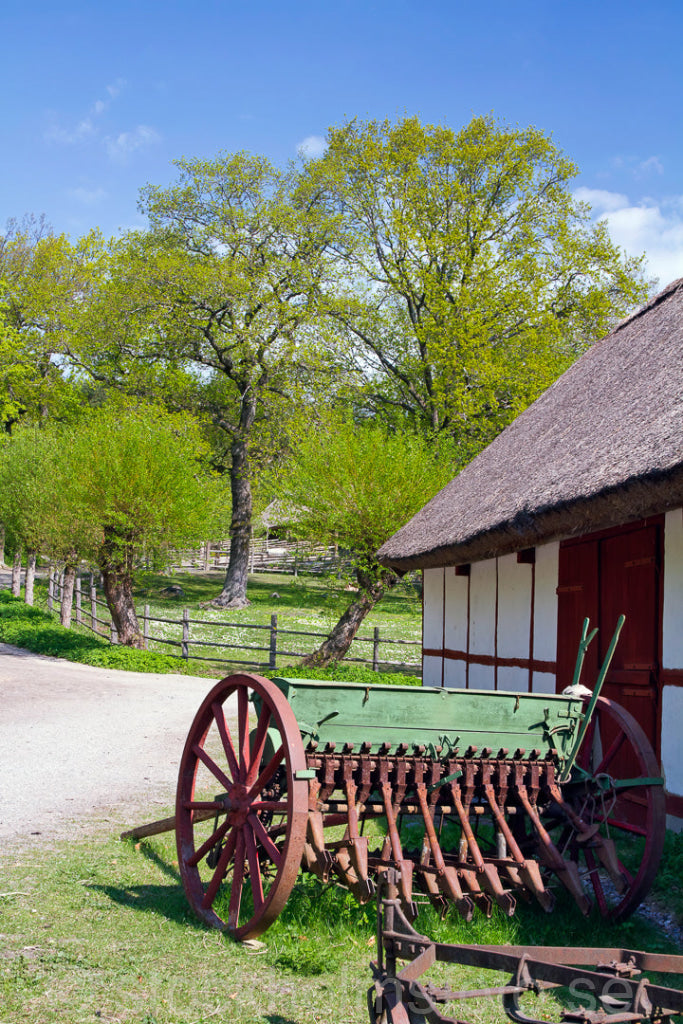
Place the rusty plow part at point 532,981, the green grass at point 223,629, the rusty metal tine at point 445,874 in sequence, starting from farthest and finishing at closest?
the green grass at point 223,629
the rusty metal tine at point 445,874
the rusty plow part at point 532,981

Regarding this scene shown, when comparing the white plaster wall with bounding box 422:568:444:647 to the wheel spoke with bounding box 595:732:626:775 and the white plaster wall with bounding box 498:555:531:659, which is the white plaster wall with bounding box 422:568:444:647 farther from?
the wheel spoke with bounding box 595:732:626:775

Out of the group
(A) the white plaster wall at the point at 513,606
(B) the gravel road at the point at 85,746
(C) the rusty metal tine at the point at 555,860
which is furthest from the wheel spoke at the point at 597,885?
(A) the white plaster wall at the point at 513,606

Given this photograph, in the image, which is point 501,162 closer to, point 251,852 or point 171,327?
point 171,327

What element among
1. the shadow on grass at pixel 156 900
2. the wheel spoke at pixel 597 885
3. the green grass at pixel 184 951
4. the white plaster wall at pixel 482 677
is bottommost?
the shadow on grass at pixel 156 900

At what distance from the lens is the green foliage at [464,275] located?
20516 mm

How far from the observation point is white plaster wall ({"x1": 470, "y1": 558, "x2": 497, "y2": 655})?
30.7 ft

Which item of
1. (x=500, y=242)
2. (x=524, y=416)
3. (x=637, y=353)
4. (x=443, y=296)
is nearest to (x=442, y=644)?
(x=524, y=416)

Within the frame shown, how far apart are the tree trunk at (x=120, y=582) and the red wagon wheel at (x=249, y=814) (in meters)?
12.0

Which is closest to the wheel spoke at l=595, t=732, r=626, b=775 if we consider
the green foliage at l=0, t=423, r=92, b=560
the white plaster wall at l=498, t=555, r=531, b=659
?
the white plaster wall at l=498, t=555, r=531, b=659

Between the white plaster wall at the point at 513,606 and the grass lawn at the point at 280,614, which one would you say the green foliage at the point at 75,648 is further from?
the white plaster wall at the point at 513,606

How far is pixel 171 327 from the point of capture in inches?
935

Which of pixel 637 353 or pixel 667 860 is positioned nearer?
pixel 667 860

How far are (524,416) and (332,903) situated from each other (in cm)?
781

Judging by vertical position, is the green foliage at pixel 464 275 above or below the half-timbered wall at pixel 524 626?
above
